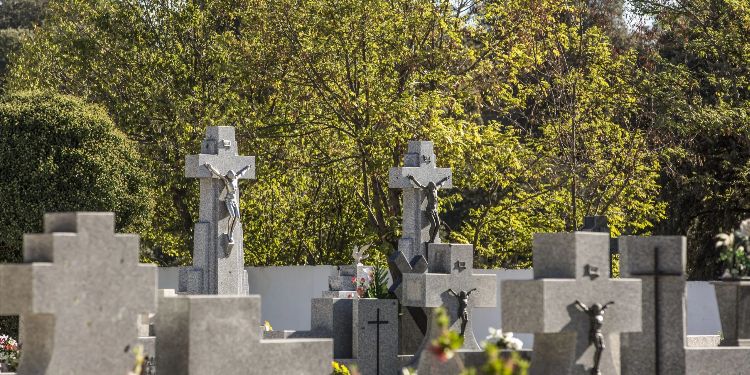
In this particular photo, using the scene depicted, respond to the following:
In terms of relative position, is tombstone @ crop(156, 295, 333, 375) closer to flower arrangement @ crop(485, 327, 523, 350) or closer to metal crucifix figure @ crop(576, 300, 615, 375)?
flower arrangement @ crop(485, 327, 523, 350)

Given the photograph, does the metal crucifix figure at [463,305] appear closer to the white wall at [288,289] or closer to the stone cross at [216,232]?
the stone cross at [216,232]

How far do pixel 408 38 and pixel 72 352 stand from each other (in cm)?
1999

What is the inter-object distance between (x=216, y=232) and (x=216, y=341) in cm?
1309

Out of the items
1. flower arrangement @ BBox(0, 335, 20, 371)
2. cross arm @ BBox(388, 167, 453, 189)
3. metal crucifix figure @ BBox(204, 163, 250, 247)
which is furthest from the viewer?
cross arm @ BBox(388, 167, 453, 189)

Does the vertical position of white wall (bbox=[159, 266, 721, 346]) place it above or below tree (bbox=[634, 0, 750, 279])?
below

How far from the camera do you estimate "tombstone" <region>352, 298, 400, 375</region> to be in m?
15.9

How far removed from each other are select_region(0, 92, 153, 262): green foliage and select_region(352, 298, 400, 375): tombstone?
477 inches

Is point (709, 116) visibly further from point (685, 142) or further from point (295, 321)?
point (295, 321)

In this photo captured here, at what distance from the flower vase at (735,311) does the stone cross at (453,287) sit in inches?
142

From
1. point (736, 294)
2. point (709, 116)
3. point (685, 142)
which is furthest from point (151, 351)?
point (685, 142)

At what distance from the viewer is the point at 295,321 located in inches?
1194

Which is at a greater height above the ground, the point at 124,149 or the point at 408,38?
the point at 408,38

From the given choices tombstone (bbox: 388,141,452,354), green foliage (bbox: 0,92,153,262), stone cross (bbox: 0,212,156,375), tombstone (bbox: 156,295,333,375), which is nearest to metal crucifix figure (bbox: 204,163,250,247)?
tombstone (bbox: 388,141,452,354)

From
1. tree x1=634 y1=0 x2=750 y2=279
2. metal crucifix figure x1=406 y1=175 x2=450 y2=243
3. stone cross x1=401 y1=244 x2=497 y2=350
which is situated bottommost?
stone cross x1=401 y1=244 x2=497 y2=350
